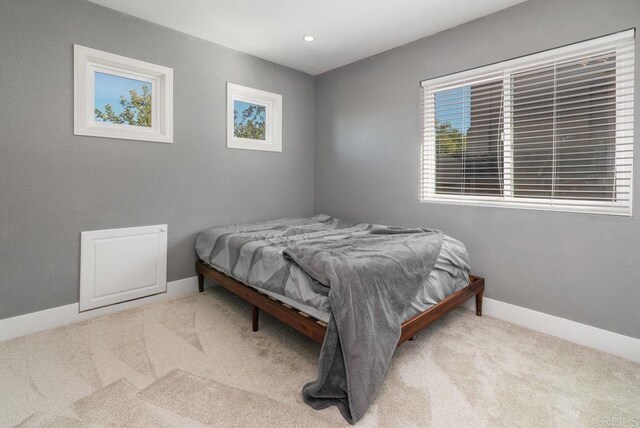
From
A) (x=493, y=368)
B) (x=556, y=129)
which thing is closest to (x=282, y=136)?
(x=556, y=129)

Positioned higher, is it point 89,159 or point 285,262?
point 89,159

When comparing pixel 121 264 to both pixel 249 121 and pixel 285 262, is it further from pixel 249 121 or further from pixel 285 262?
pixel 249 121

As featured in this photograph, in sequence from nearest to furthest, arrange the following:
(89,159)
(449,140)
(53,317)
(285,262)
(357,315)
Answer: (357,315), (285,262), (53,317), (89,159), (449,140)

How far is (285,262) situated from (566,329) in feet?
6.75

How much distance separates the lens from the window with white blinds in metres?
2.04

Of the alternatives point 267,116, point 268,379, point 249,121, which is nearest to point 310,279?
point 268,379

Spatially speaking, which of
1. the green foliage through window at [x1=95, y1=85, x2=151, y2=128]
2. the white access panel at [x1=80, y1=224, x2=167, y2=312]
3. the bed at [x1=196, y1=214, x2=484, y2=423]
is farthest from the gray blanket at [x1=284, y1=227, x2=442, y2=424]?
the green foliage through window at [x1=95, y1=85, x2=151, y2=128]

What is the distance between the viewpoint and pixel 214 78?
3133 millimetres

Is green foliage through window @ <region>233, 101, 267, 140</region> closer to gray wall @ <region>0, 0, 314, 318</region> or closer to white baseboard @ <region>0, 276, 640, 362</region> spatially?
gray wall @ <region>0, 0, 314, 318</region>

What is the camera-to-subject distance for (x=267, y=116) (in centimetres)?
371

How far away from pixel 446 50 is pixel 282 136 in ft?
6.33

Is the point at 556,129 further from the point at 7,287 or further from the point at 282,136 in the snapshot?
the point at 7,287

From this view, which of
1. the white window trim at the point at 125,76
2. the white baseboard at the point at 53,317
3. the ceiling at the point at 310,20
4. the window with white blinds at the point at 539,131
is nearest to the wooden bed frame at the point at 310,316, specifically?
the white baseboard at the point at 53,317

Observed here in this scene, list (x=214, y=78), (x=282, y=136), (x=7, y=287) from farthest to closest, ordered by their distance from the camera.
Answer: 1. (x=282, y=136)
2. (x=214, y=78)
3. (x=7, y=287)
